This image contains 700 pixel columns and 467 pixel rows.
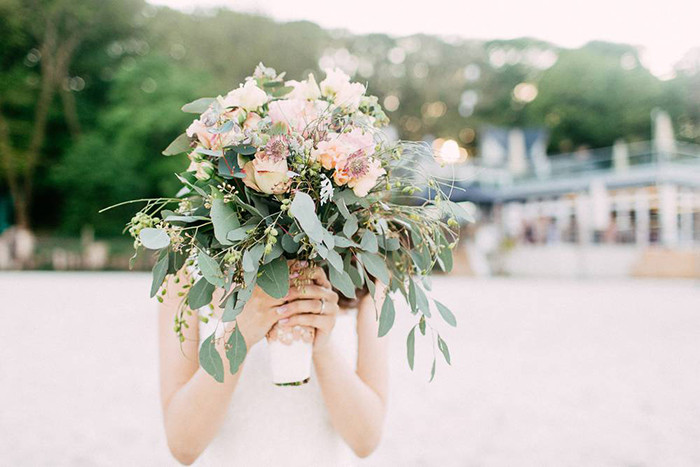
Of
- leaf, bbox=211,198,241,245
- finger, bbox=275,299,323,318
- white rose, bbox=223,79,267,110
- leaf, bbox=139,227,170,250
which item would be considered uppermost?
white rose, bbox=223,79,267,110

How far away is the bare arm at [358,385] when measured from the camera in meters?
1.45

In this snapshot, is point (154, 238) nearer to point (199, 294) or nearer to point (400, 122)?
point (199, 294)

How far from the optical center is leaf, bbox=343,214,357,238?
128 centimetres

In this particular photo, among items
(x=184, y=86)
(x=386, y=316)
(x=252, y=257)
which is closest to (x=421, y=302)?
(x=386, y=316)

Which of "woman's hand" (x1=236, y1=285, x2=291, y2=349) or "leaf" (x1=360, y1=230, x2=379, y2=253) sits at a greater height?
"leaf" (x1=360, y1=230, x2=379, y2=253)

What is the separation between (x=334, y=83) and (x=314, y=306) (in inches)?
24.8

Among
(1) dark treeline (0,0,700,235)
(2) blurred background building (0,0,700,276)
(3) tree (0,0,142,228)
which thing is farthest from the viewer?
(3) tree (0,0,142,228)

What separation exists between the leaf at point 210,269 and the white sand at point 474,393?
2964mm

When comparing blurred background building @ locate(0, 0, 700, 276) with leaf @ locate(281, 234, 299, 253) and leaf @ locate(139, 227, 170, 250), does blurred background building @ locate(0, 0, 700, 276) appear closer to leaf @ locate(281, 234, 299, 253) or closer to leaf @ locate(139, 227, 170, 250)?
leaf @ locate(281, 234, 299, 253)

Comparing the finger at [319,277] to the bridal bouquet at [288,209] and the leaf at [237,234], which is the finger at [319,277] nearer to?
the bridal bouquet at [288,209]

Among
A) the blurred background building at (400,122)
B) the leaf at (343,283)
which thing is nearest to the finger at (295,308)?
the leaf at (343,283)

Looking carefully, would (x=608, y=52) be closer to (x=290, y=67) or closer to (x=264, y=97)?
(x=290, y=67)

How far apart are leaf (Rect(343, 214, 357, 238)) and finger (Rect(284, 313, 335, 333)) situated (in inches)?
8.9

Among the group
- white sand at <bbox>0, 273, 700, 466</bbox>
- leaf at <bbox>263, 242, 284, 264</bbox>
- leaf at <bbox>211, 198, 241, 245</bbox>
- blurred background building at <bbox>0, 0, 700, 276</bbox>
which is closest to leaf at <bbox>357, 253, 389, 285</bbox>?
leaf at <bbox>263, 242, 284, 264</bbox>
